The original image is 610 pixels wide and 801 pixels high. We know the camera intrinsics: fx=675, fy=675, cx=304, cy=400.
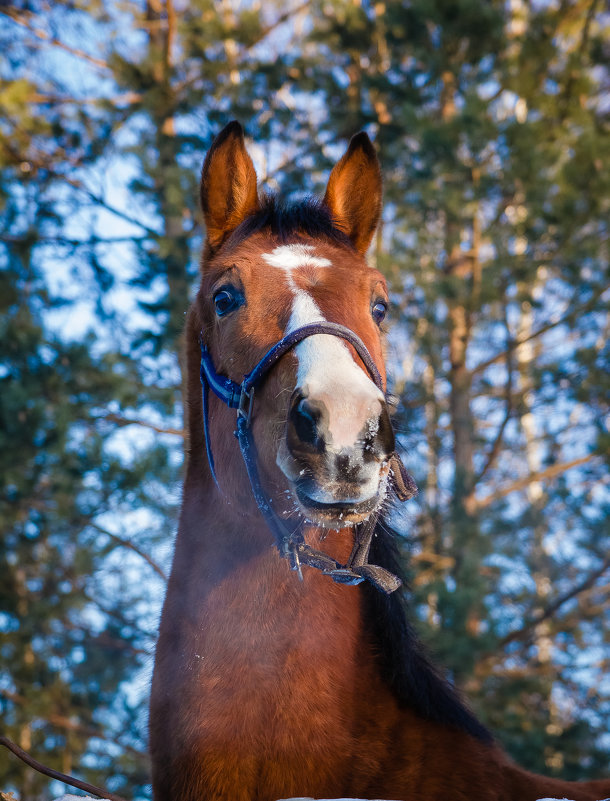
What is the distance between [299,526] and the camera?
2.21 metres

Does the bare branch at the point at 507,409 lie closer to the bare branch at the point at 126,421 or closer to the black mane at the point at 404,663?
the bare branch at the point at 126,421

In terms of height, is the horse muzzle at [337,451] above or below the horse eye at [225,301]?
below

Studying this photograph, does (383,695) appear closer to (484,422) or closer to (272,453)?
(272,453)

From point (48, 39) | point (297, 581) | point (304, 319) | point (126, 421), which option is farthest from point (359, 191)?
point (48, 39)

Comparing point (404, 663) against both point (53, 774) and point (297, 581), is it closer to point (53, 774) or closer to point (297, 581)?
point (297, 581)

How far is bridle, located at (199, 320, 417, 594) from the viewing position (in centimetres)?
216

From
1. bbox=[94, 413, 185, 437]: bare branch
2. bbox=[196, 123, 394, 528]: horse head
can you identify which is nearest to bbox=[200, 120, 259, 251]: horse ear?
bbox=[196, 123, 394, 528]: horse head

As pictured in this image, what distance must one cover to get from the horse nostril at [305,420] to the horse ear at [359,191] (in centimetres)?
139

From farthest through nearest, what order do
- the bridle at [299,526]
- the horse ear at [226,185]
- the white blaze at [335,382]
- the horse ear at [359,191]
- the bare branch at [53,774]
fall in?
the horse ear at [359,191]
the horse ear at [226,185]
the bare branch at [53,774]
the bridle at [299,526]
the white blaze at [335,382]

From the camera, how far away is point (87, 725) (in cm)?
1041

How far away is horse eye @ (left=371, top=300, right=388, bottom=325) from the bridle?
0.47m

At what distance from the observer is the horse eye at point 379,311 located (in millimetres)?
2719

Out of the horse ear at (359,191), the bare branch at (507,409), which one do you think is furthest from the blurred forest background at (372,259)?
the horse ear at (359,191)

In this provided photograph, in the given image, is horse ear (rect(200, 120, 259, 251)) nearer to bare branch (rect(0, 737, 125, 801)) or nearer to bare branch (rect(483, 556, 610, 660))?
bare branch (rect(0, 737, 125, 801))
